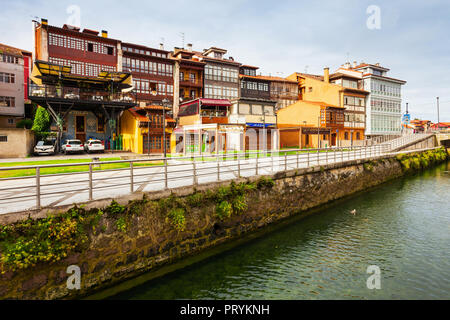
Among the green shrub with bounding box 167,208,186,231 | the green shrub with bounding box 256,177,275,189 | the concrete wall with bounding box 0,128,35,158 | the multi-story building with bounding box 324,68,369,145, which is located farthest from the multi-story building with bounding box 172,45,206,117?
the green shrub with bounding box 167,208,186,231

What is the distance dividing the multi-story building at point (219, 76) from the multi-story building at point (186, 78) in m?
1.29

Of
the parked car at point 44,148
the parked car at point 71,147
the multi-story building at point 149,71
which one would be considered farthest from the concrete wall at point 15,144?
the multi-story building at point 149,71

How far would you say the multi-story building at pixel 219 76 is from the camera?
148 feet

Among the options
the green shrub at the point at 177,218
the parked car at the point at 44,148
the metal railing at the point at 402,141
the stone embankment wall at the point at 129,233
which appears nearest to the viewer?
the stone embankment wall at the point at 129,233

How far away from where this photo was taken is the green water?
7.76 m

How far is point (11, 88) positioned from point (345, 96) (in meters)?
53.4

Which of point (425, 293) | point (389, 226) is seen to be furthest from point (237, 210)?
point (389, 226)

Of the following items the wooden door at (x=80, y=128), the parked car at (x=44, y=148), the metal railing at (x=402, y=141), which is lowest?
the parked car at (x=44, y=148)

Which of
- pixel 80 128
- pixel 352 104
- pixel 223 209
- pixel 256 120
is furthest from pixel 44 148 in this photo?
pixel 352 104

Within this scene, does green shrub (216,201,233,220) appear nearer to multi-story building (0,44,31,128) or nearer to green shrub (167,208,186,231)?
green shrub (167,208,186,231)

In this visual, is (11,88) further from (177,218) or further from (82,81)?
(177,218)

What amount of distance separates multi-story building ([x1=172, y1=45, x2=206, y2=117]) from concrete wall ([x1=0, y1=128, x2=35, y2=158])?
20.7 metres

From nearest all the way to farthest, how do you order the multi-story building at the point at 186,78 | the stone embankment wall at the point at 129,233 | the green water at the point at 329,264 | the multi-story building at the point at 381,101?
the stone embankment wall at the point at 129,233 < the green water at the point at 329,264 < the multi-story building at the point at 186,78 < the multi-story building at the point at 381,101

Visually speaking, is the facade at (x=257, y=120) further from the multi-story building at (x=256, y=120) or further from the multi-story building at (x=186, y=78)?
the multi-story building at (x=186, y=78)
